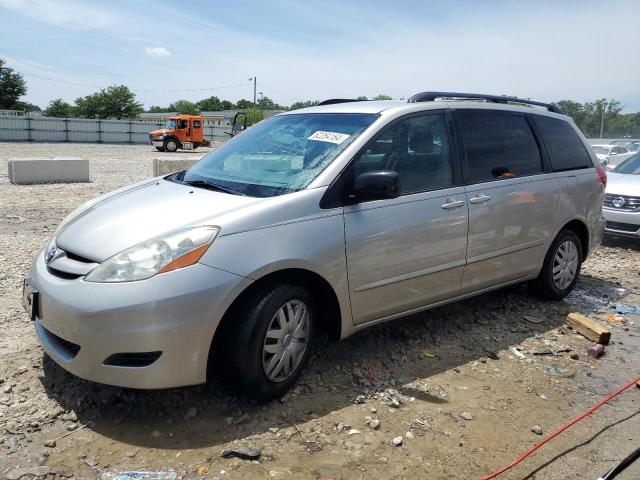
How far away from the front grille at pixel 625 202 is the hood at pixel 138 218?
6.94 meters

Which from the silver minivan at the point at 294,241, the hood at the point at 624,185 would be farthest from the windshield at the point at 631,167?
the silver minivan at the point at 294,241

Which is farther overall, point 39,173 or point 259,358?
point 39,173

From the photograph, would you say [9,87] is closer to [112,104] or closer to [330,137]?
[112,104]

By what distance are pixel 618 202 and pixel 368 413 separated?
6725 millimetres

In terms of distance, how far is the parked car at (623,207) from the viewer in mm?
7871

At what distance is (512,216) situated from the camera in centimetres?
434

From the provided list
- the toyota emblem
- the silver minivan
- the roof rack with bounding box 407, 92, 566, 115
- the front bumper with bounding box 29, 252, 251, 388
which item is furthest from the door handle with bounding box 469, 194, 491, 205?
the toyota emblem

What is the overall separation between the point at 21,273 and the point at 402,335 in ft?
12.3

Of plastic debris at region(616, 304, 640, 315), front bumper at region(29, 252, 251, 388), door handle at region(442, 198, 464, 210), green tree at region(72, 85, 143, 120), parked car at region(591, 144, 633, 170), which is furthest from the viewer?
green tree at region(72, 85, 143, 120)

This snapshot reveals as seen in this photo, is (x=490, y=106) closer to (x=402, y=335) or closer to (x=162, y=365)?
(x=402, y=335)

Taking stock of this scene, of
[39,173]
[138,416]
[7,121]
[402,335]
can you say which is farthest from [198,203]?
[7,121]

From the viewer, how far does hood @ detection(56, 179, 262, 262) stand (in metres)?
2.88

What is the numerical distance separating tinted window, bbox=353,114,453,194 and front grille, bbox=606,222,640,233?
5326 millimetres

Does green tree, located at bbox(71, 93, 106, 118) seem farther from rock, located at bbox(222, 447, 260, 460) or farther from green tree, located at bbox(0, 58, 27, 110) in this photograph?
rock, located at bbox(222, 447, 260, 460)
